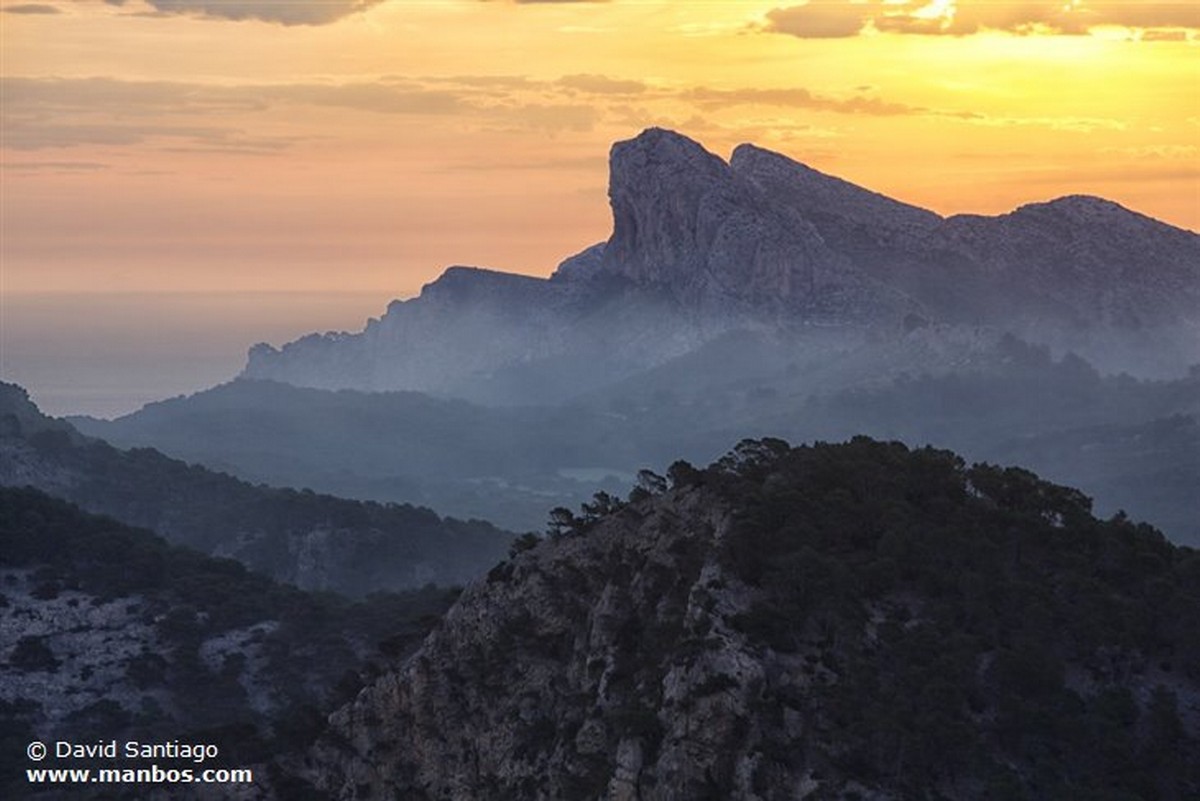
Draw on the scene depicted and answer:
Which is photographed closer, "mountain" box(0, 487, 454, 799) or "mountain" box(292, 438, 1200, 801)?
"mountain" box(292, 438, 1200, 801)

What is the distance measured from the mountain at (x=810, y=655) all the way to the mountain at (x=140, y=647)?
3646cm

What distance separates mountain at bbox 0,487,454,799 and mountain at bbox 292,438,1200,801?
3646 centimetres

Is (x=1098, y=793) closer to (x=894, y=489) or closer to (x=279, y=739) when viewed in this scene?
(x=894, y=489)

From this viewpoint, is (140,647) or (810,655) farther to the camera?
(140,647)

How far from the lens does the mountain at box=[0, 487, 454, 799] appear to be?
164 metres

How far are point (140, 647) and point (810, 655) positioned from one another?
95345 mm

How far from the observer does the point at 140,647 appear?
18025cm

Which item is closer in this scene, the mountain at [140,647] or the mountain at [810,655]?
the mountain at [810,655]

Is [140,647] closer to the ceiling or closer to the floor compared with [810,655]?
closer to the floor

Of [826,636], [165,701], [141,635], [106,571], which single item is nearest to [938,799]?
[826,636]

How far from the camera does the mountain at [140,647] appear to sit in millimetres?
164000

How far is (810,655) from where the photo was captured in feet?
315

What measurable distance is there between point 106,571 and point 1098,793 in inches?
4777

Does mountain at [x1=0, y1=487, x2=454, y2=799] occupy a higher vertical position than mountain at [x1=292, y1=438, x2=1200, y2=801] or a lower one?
lower
